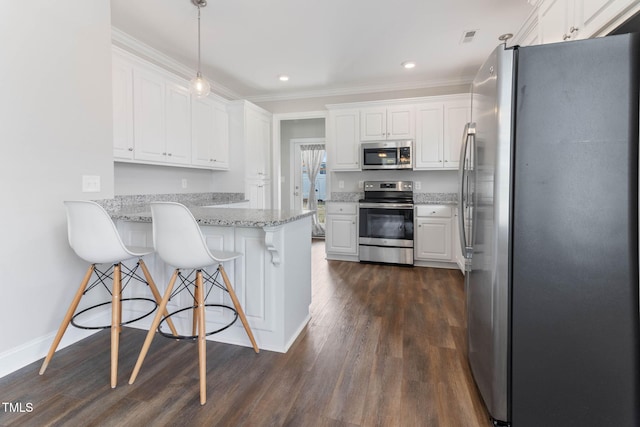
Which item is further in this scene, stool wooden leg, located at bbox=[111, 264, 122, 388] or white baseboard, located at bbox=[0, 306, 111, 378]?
white baseboard, located at bbox=[0, 306, 111, 378]

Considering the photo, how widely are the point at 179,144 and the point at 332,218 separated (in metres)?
2.29

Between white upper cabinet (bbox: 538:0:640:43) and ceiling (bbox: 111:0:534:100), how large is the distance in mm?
829

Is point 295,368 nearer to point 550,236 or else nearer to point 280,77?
point 550,236

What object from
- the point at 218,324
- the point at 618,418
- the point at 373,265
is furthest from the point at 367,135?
the point at 618,418

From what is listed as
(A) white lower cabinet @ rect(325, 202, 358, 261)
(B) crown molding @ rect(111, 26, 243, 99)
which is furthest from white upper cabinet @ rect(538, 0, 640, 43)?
(B) crown molding @ rect(111, 26, 243, 99)

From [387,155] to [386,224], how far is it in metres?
0.99

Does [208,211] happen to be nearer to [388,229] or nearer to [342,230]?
[342,230]

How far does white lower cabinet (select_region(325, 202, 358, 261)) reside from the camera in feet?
15.5

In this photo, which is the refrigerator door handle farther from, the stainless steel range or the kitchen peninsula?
the stainless steel range

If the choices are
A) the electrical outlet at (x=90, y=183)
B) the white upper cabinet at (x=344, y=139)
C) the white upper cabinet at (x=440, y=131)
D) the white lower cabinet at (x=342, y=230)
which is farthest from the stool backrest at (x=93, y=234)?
the white upper cabinet at (x=440, y=131)

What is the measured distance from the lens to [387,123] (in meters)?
4.61

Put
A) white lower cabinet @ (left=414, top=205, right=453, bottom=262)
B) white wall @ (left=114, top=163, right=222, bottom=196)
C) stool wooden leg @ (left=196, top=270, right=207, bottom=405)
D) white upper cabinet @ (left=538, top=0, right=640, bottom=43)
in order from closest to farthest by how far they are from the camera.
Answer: white upper cabinet @ (left=538, top=0, right=640, bottom=43) → stool wooden leg @ (left=196, top=270, right=207, bottom=405) → white wall @ (left=114, top=163, right=222, bottom=196) → white lower cabinet @ (left=414, top=205, right=453, bottom=262)

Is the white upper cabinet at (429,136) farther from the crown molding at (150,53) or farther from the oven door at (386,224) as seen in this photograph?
the crown molding at (150,53)

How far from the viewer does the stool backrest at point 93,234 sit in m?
1.82
